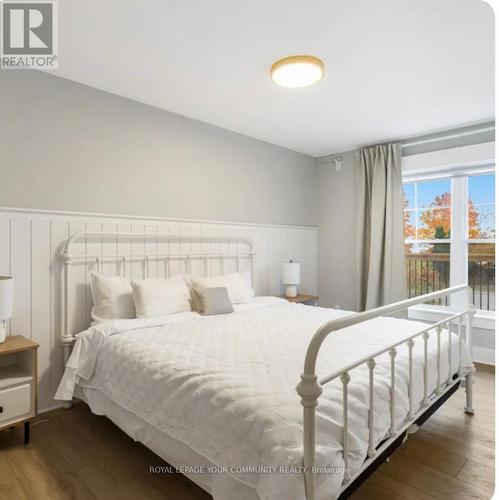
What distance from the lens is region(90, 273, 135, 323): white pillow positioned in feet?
8.14

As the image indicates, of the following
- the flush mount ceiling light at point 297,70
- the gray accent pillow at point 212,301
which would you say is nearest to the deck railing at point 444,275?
the gray accent pillow at point 212,301

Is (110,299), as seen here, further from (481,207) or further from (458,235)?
(481,207)

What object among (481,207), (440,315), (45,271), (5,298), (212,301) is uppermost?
(481,207)

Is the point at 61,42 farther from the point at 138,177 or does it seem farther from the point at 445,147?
the point at 445,147

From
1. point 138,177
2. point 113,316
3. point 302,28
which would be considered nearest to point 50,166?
point 138,177

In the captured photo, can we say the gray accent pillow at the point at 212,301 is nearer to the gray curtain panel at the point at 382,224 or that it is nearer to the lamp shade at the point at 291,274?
the lamp shade at the point at 291,274

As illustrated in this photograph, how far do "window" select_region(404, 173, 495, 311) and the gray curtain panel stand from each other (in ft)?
1.08

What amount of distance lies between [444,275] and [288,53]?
306cm

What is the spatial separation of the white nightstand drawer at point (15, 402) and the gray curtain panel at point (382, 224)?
3.39 meters

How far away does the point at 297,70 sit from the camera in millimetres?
2297

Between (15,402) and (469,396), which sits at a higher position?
(15,402)

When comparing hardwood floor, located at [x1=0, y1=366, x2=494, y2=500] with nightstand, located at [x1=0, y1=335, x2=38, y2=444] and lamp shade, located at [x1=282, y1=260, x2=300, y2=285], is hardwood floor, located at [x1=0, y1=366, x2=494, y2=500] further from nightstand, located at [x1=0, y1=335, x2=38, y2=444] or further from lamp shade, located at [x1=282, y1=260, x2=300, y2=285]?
lamp shade, located at [x1=282, y1=260, x2=300, y2=285]

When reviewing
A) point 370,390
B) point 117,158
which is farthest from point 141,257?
point 370,390

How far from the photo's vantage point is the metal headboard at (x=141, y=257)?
248cm
